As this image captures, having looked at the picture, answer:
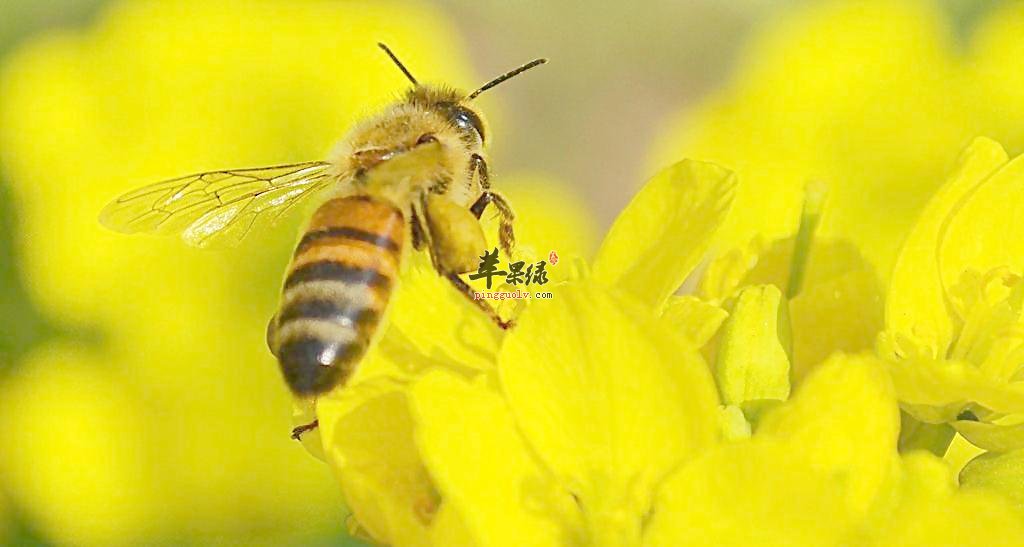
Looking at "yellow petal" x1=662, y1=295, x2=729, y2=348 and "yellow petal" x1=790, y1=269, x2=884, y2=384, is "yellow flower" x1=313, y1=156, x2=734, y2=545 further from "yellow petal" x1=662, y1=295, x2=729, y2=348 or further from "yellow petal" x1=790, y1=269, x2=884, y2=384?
"yellow petal" x1=790, y1=269, x2=884, y2=384

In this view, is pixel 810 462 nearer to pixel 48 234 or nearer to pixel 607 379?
pixel 607 379

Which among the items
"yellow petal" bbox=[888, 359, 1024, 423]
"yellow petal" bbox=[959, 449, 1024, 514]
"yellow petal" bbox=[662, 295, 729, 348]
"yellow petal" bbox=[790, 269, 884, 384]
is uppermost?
"yellow petal" bbox=[662, 295, 729, 348]

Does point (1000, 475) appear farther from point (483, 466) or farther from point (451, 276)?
point (451, 276)

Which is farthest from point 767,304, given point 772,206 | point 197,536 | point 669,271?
point 197,536

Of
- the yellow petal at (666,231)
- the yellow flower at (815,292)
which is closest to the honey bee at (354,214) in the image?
the yellow petal at (666,231)

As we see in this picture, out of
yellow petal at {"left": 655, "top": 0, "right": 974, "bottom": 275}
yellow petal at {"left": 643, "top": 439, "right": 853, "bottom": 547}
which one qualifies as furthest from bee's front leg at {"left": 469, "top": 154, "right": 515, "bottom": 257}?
yellow petal at {"left": 655, "top": 0, "right": 974, "bottom": 275}

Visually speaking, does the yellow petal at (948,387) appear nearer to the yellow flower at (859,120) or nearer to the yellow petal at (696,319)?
the yellow petal at (696,319)

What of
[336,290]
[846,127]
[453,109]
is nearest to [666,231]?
[336,290]
